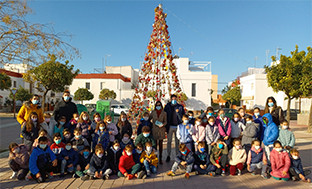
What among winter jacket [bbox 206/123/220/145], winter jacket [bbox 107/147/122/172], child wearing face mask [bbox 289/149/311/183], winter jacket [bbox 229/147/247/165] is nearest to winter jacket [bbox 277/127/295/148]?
child wearing face mask [bbox 289/149/311/183]

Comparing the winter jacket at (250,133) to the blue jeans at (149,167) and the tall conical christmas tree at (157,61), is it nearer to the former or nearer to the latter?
the blue jeans at (149,167)

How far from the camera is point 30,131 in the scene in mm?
5473

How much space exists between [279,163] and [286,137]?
96 cm

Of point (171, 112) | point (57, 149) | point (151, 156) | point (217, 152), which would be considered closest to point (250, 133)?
point (217, 152)

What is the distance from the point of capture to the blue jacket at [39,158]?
15.8ft

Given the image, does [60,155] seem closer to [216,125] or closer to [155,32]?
[216,125]

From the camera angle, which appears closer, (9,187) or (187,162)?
(9,187)

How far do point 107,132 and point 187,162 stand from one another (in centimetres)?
224

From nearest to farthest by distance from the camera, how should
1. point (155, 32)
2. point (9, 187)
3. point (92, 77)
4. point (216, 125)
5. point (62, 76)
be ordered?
point (9, 187)
point (216, 125)
point (155, 32)
point (62, 76)
point (92, 77)

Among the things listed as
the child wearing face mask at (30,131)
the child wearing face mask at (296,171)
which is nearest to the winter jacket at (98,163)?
the child wearing face mask at (30,131)

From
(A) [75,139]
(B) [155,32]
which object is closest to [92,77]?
(B) [155,32]

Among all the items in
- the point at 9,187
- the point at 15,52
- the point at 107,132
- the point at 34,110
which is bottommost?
the point at 9,187

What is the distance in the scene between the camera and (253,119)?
6254 millimetres

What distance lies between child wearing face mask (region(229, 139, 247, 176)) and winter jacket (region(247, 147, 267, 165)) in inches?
4.7
